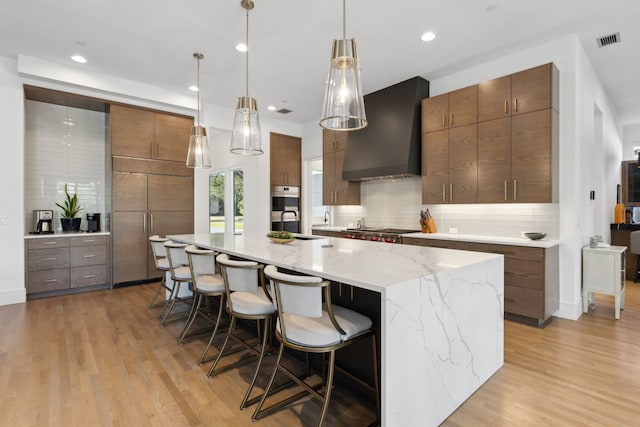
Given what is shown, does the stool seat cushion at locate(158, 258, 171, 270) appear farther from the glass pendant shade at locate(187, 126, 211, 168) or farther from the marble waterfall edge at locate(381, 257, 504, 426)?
the marble waterfall edge at locate(381, 257, 504, 426)

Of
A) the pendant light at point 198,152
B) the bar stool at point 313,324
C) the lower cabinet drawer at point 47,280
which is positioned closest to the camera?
the bar stool at point 313,324

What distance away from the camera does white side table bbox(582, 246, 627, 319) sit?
136 inches

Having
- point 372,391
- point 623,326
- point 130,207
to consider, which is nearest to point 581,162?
point 623,326

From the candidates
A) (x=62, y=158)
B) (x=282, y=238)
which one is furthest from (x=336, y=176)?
(x=62, y=158)

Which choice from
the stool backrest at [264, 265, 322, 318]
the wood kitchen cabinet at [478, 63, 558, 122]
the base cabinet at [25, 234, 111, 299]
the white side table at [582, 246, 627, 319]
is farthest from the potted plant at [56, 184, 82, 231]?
the white side table at [582, 246, 627, 319]

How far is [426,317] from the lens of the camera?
1.70m

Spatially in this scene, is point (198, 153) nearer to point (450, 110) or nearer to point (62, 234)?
point (62, 234)

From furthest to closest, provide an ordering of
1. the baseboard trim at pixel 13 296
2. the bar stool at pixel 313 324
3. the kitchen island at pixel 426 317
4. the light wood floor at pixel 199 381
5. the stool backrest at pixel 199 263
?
the baseboard trim at pixel 13 296
the stool backrest at pixel 199 263
the light wood floor at pixel 199 381
the bar stool at pixel 313 324
the kitchen island at pixel 426 317

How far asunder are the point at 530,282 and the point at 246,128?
323 cm

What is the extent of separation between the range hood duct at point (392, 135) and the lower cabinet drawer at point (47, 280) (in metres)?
4.50

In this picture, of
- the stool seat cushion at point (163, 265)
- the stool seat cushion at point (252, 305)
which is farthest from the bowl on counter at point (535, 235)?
the stool seat cushion at point (163, 265)

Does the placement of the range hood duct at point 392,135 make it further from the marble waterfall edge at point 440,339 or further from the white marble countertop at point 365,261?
the marble waterfall edge at point 440,339

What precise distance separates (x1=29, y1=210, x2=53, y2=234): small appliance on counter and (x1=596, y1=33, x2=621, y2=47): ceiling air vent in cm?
735

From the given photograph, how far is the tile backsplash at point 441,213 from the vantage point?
3.75 metres
